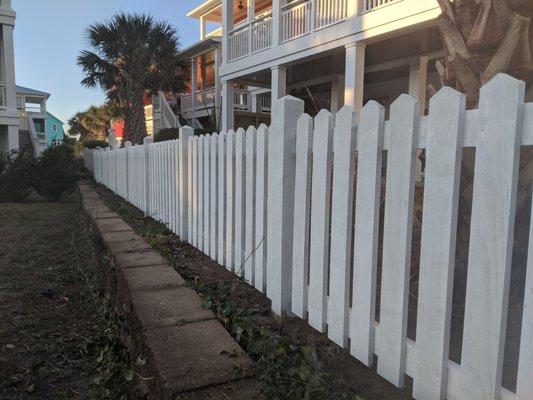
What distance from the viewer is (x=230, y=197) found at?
11.5 ft

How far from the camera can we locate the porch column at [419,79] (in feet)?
32.8

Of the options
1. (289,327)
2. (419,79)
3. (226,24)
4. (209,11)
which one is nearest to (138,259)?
(289,327)

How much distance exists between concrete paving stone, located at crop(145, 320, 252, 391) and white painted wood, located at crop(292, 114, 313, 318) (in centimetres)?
51

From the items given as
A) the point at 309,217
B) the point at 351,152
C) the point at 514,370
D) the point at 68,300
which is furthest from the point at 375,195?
the point at 68,300

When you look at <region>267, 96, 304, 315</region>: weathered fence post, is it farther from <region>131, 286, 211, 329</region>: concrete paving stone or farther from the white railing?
the white railing

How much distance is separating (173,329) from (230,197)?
56.9 inches

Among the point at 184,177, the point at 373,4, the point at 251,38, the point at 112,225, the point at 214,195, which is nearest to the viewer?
the point at 214,195

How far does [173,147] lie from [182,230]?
99 centimetres

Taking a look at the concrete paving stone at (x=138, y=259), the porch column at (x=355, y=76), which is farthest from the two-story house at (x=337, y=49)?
the concrete paving stone at (x=138, y=259)

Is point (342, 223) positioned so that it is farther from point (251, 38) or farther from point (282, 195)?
point (251, 38)

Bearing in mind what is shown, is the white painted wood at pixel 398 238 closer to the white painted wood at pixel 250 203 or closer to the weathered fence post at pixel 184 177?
the white painted wood at pixel 250 203

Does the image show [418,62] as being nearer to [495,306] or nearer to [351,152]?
[351,152]

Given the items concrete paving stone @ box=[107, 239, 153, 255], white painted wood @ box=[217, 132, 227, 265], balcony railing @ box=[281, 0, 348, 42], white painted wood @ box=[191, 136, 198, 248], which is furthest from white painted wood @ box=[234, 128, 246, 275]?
balcony railing @ box=[281, 0, 348, 42]

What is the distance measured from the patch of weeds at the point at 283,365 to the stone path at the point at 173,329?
9 cm
